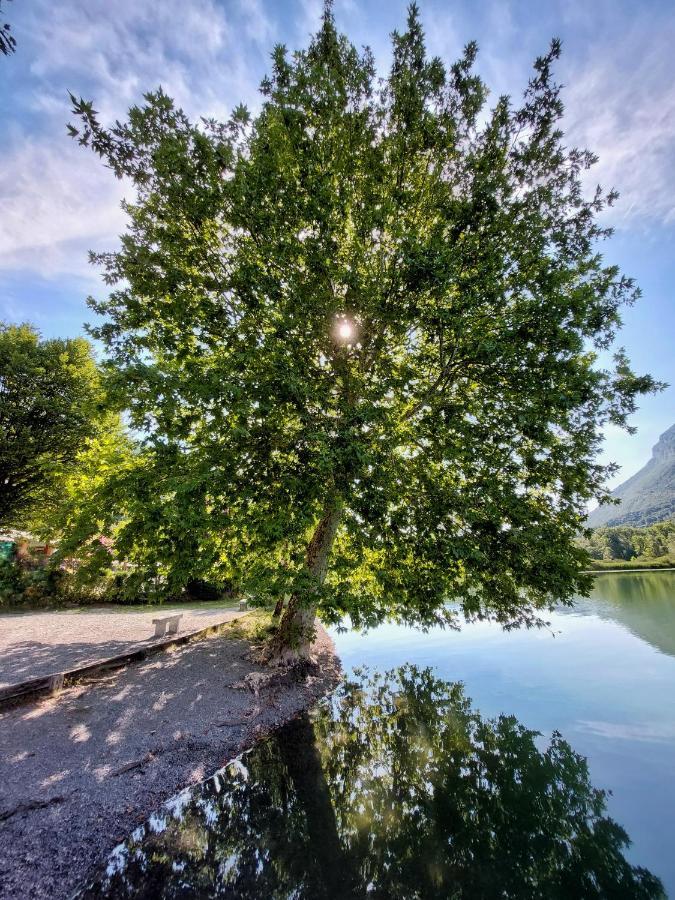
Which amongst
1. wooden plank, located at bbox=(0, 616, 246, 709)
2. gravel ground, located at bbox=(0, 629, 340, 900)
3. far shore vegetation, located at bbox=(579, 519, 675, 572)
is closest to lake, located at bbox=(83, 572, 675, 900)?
gravel ground, located at bbox=(0, 629, 340, 900)

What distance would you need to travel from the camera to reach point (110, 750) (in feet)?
21.2

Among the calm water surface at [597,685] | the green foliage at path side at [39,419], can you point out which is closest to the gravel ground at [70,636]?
the calm water surface at [597,685]

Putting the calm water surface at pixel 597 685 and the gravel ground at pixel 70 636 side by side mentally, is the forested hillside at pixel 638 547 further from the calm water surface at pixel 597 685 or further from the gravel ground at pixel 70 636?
the gravel ground at pixel 70 636

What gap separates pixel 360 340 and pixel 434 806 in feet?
34.0

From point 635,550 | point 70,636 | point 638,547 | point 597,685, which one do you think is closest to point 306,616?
point 597,685

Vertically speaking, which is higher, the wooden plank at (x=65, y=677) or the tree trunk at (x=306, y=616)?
the tree trunk at (x=306, y=616)

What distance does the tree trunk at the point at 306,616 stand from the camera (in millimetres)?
10711

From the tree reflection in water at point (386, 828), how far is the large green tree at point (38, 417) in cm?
2225

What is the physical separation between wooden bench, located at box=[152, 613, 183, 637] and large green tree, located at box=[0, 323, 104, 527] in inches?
560

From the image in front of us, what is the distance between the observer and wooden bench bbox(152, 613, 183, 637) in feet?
45.8

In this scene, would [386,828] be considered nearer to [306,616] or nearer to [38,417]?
[306,616]

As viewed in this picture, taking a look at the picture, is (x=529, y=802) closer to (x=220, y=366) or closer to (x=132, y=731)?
(x=132, y=731)

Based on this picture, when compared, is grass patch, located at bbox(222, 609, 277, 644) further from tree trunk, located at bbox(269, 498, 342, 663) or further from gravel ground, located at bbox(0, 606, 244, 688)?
tree trunk, located at bbox(269, 498, 342, 663)

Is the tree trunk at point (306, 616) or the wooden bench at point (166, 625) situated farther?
the wooden bench at point (166, 625)
